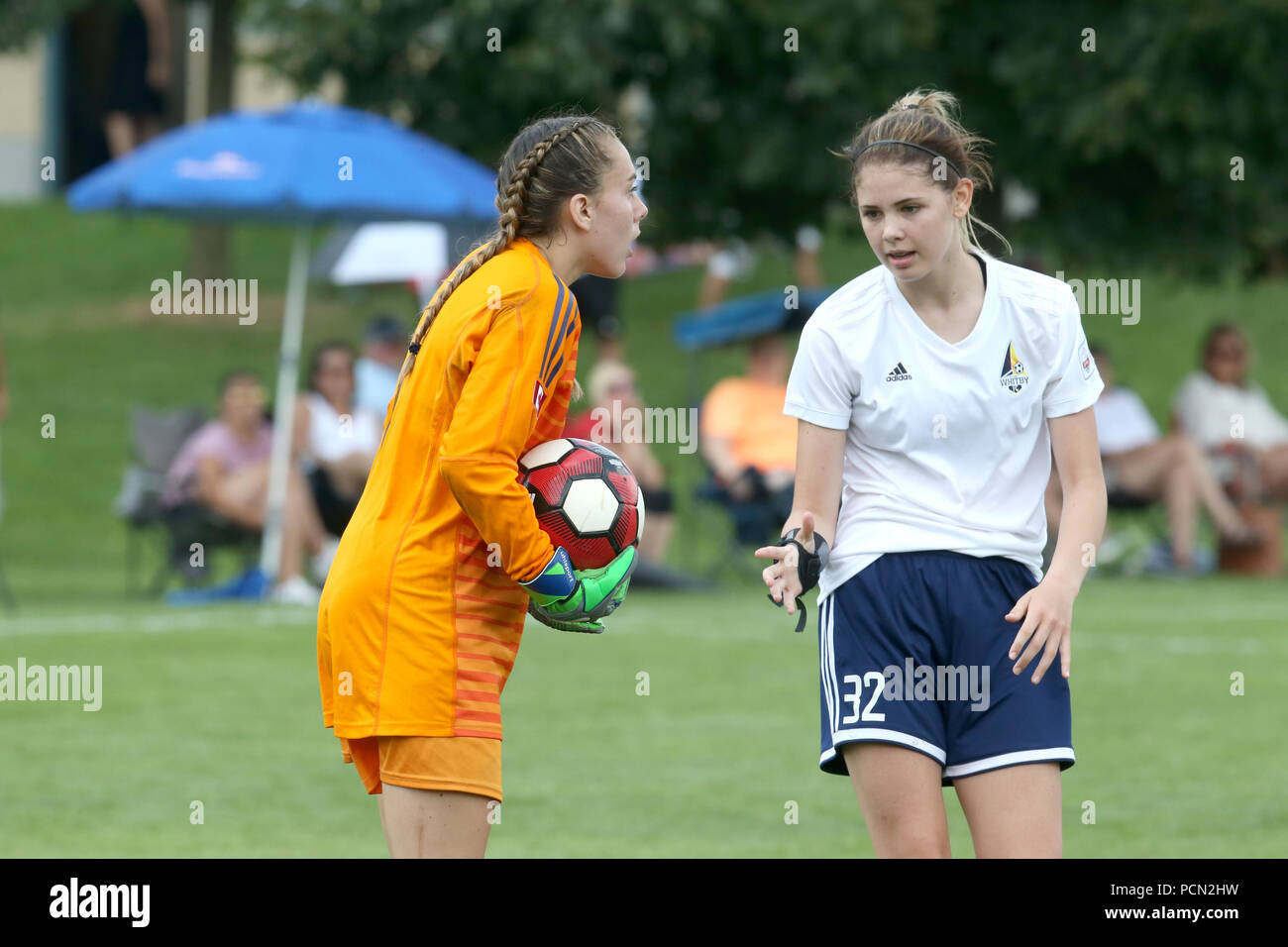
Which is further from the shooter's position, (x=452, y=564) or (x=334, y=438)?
(x=334, y=438)

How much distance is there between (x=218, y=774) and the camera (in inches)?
311

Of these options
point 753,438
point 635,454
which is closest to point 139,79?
point 635,454

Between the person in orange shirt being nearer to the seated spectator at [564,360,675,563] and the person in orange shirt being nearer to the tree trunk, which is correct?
the seated spectator at [564,360,675,563]

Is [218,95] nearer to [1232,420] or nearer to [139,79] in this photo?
[139,79]

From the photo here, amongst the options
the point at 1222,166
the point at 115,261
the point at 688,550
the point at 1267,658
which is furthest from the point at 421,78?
the point at 115,261

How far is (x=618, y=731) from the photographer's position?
8930 mm

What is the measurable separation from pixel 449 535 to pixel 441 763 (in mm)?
478

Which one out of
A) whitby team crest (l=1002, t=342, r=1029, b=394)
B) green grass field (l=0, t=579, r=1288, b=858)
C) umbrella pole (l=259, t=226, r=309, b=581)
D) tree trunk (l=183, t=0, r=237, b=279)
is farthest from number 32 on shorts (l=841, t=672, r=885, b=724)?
tree trunk (l=183, t=0, r=237, b=279)

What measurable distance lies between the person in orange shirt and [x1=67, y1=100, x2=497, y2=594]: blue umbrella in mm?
9073

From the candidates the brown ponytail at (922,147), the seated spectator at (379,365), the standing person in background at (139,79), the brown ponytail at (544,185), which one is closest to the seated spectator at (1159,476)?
the seated spectator at (379,365)

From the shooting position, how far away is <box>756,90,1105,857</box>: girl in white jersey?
4.27 m
